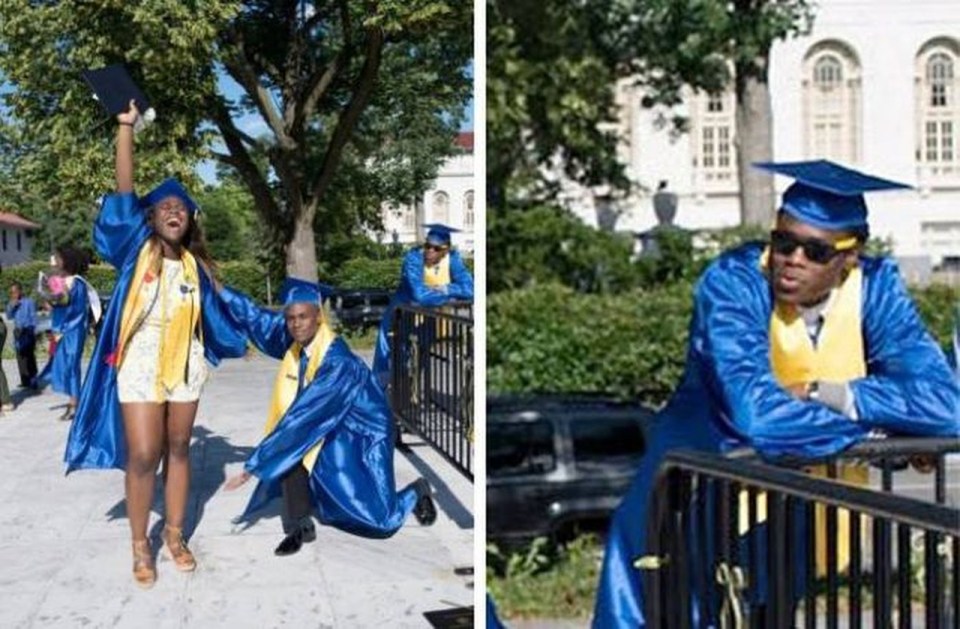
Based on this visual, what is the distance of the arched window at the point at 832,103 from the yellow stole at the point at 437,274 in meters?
0.99

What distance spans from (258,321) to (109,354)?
0.28m

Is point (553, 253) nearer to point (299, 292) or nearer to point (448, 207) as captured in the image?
point (448, 207)

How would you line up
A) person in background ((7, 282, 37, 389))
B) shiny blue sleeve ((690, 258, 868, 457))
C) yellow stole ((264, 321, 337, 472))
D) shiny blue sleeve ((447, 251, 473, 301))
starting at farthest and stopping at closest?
person in background ((7, 282, 37, 389)) → yellow stole ((264, 321, 337, 472)) → shiny blue sleeve ((447, 251, 473, 301)) → shiny blue sleeve ((690, 258, 868, 457))

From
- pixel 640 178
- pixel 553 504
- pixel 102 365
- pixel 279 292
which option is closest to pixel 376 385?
pixel 279 292

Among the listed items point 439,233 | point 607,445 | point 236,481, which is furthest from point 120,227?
point 607,445

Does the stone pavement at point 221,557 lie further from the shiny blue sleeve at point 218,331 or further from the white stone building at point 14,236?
the white stone building at point 14,236

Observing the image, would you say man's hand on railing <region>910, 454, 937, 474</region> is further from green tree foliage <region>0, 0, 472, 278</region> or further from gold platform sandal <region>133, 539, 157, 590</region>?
gold platform sandal <region>133, 539, 157, 590</region>

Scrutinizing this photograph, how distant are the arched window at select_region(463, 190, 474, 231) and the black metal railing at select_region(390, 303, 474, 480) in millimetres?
756

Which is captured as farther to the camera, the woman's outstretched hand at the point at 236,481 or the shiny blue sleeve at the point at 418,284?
the woman's outstretched hand at the point at 236,481

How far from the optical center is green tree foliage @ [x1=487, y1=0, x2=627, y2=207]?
52.9 inches

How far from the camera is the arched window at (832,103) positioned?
1.32 meters

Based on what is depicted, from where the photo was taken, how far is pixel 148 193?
6.95 feet

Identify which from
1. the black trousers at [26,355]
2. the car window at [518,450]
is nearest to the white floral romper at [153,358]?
the car window at [518,450]

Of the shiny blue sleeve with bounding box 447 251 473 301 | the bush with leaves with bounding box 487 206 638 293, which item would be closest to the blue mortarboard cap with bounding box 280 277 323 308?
the shiny blue sleeve with bounding box 447 251 473 301
